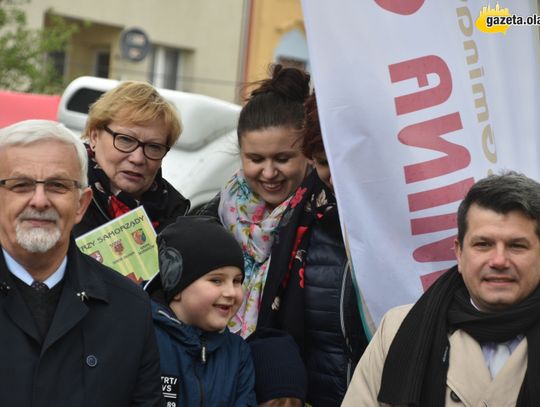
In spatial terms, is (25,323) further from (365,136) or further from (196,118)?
(196,118)

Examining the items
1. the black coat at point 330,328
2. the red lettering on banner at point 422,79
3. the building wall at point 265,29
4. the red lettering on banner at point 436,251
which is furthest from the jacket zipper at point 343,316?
the building wall at point 265,29

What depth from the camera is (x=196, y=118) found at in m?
6.89

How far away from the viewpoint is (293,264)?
338 cm

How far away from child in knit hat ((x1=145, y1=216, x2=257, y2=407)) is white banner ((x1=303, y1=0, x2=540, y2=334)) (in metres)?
0.42

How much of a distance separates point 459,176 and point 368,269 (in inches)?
17.8

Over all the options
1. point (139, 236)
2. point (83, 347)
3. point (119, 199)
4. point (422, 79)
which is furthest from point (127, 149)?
point (83, 347)

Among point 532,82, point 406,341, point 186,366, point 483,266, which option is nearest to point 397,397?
point 406,341

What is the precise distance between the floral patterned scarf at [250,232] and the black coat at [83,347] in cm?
79

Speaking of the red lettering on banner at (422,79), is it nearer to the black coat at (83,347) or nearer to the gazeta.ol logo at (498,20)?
the gazeta.ol logo at (498,20)

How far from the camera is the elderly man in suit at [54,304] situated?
2.46m

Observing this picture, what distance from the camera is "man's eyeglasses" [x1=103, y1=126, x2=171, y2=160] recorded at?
3.70 meters

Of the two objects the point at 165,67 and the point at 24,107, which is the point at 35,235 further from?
the point at 165,67

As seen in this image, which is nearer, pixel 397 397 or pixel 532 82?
pixel 397 397

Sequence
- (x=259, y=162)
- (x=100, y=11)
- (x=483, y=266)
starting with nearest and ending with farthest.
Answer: (x=483, y=266), (x=259, y=162), (x=100, y=11)
